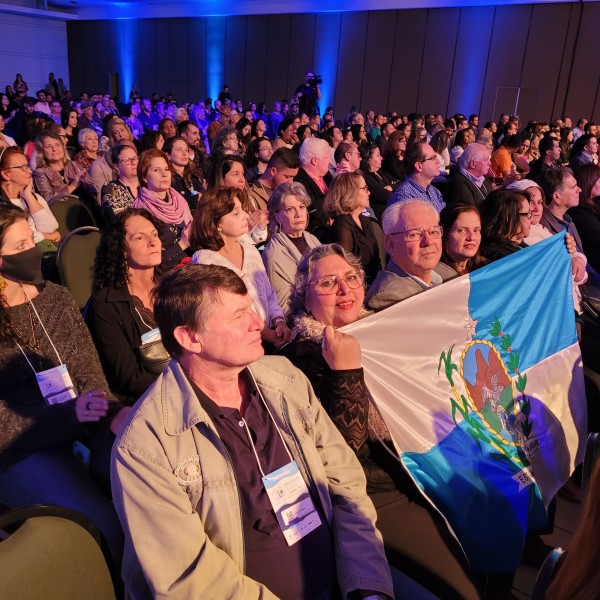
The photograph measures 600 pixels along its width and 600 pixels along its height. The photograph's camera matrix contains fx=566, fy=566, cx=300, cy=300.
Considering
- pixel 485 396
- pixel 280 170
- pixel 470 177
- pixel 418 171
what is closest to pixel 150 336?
pixel 485 396

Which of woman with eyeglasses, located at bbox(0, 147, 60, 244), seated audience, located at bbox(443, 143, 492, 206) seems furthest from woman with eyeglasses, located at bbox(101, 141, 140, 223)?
seated audience, located at bbox(443, 143, 492, 206)

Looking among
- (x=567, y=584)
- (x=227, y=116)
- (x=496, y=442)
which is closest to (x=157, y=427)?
(x=567, y=584)

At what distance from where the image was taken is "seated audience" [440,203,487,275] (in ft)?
10.3

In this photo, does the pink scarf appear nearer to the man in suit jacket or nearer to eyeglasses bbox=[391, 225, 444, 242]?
the man in suit jacket

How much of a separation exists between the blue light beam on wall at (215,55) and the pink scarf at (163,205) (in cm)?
2117

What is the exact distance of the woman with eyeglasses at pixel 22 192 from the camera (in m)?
4.10

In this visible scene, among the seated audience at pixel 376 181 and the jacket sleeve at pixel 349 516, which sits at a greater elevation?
the seated audience at pixel 376 181

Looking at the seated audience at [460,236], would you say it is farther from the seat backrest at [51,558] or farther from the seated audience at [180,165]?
the seated audience at [180,165]

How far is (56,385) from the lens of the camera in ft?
7.16

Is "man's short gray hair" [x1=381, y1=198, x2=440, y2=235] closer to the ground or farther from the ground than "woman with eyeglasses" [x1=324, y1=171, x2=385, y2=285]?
farther from the ground

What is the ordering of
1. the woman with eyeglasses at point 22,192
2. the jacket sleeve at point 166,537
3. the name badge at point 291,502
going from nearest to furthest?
1. the jacket sleeve at point 166,537
2. the name badge at point 291,502
3. the woman with eyeglasses at point 22,192

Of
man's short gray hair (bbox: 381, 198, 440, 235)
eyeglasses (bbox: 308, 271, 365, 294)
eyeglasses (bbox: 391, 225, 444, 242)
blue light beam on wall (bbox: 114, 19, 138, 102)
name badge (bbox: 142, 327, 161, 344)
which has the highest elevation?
blue light beam on wall (bbox: 114, 19, 138, 102)

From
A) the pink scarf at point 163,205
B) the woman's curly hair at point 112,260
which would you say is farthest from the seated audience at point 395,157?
the woman's curly hair at point 112,260

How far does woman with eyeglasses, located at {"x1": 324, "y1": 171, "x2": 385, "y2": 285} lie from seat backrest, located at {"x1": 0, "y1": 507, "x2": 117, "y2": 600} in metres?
2.96
